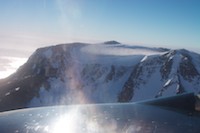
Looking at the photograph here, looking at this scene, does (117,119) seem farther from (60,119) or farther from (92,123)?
(60,119)

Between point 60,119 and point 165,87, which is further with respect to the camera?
point 165,87

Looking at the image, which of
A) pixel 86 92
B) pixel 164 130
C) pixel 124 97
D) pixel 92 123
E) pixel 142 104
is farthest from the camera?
pixel 86 92

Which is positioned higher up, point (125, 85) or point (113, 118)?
point (113, 118)

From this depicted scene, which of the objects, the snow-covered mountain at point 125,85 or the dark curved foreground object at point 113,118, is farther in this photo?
the snow-covered mountain at point 125,85

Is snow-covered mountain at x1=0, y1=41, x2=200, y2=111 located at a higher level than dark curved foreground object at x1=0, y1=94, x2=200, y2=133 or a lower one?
lower

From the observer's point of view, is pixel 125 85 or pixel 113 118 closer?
pixel 113 118

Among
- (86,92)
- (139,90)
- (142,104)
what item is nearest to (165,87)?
(139,90)

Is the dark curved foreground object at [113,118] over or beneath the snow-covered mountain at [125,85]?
over

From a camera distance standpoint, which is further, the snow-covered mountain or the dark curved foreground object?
the snow-covered mountain
